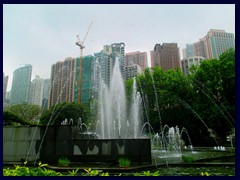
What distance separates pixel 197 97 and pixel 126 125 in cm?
887

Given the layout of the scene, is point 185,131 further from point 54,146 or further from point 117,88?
point 54,146

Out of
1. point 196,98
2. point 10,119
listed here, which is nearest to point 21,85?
point 196,98

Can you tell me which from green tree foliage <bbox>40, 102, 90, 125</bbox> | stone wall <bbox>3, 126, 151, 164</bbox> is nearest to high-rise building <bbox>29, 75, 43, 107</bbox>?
green tree foliage <bbox>40, 102, 90, 125</bbox>

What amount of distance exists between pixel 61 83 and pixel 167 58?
20806 millimetres

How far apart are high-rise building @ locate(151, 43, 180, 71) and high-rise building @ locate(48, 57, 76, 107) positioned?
17351mm

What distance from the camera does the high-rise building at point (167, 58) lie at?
1647 inches

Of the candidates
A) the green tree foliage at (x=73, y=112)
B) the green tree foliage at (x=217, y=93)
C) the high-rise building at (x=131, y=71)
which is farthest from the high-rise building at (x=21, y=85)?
the green tree foliage at (x=217, y=93)

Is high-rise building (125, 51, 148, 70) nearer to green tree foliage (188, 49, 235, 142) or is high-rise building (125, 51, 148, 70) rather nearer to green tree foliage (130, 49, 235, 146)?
green tree foliage (130, 49, 235, 146)

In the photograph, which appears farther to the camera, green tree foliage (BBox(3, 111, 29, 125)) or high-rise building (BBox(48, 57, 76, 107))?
high-rise building (BBox(48, 57, 76, 107))

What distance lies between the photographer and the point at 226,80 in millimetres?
22844

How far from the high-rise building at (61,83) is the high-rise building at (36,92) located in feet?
14.6

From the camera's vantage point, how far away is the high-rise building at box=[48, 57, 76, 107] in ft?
132

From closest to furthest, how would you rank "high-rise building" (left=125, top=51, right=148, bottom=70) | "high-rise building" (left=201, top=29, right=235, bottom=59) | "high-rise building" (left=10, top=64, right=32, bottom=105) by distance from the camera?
"high-rise building" (left=201, top=29, right=235, bottom=59), "high-rise building" (left=10, top=64, right=32, bottom=105), "high-rise building" (left=125, top=51, right=148, bottom=70)

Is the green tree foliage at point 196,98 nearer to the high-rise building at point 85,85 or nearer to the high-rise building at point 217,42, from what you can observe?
the high-rise building at point 217,42
